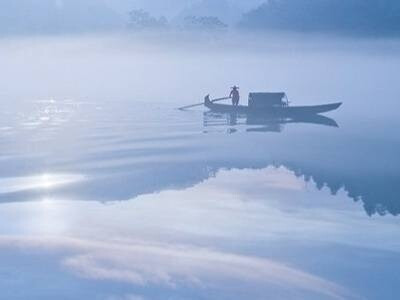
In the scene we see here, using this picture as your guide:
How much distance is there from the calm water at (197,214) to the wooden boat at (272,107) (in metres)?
7.51

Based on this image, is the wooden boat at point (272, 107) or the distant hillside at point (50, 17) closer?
the wooden boat at point (272, 107)

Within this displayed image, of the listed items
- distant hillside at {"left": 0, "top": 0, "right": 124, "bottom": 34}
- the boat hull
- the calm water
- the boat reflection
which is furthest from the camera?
distant hillside at {"left": 0, "top": 0, "right": 124, "bottom": 34}

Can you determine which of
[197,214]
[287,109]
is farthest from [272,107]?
[197,214]

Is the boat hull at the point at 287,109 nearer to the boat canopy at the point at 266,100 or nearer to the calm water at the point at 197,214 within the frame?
the boat canopy at the point at 266,100

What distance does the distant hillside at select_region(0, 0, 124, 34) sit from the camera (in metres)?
169

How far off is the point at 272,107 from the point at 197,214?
958 inches

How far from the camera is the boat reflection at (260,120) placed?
33.5 meters

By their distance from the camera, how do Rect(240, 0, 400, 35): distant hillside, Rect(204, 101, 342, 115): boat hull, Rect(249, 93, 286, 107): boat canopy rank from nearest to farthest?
1. Rect(204, 101, 342, 115): boat hull
2. Rect(249, 93, 286, 107): boat canopy
3. Rect(240, 0, 400, 35): distant hillside

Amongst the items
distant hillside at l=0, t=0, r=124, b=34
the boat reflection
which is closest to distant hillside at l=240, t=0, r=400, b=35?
distant hillside at l=0, t=0, r=124, b=34

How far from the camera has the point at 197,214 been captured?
15312 mm

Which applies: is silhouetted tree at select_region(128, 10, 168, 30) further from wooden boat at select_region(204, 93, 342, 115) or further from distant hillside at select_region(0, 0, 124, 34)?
wooden boat at select_region(204, 93, 342, 115)

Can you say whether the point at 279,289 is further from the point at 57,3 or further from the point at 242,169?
the point at 57,3

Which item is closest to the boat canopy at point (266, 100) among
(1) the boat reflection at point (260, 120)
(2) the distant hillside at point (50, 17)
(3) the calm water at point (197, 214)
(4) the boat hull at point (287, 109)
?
(4) the boat hull at point (287, 109)

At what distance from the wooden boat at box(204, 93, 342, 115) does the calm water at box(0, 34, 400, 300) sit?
24.6 feet
